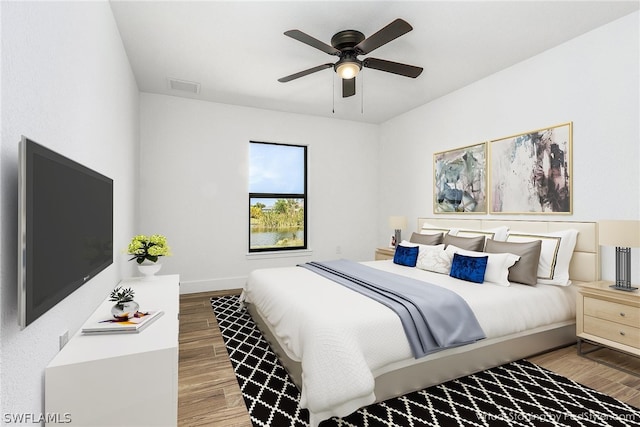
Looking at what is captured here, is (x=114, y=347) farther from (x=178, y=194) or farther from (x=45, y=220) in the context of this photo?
(x=178, y=194)

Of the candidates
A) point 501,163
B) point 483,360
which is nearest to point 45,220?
point 483,360

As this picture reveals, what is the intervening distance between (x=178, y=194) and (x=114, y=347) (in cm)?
325

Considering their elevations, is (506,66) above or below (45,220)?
above

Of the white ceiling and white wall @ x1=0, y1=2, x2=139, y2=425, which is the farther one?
the white ceiling

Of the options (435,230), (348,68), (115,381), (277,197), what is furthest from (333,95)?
(115,381)

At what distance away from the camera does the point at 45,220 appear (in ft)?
3.64

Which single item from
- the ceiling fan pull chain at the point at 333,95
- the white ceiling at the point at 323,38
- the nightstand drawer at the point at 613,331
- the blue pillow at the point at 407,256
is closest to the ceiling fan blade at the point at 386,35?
the white ceiling at the point at 323,38

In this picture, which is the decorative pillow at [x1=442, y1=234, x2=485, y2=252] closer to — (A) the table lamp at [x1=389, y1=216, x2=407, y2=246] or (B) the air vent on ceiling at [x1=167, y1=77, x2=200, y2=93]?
(A) the table lamp at [x1=389, y1=216, x2=407, y2=246]

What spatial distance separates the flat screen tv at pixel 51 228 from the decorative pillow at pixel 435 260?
2879 mm

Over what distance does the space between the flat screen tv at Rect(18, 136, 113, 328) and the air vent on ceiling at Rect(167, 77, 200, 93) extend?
250 cm

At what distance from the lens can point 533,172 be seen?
3.23 m

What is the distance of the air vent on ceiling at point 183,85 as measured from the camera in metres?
3.79

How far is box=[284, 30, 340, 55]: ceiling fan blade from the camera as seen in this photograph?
7.24ft

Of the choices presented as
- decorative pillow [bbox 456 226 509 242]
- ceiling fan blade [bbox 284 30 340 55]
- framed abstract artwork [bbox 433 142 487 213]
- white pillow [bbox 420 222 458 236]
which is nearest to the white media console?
ceiling fan blade [bbox 284 30 340 55]
